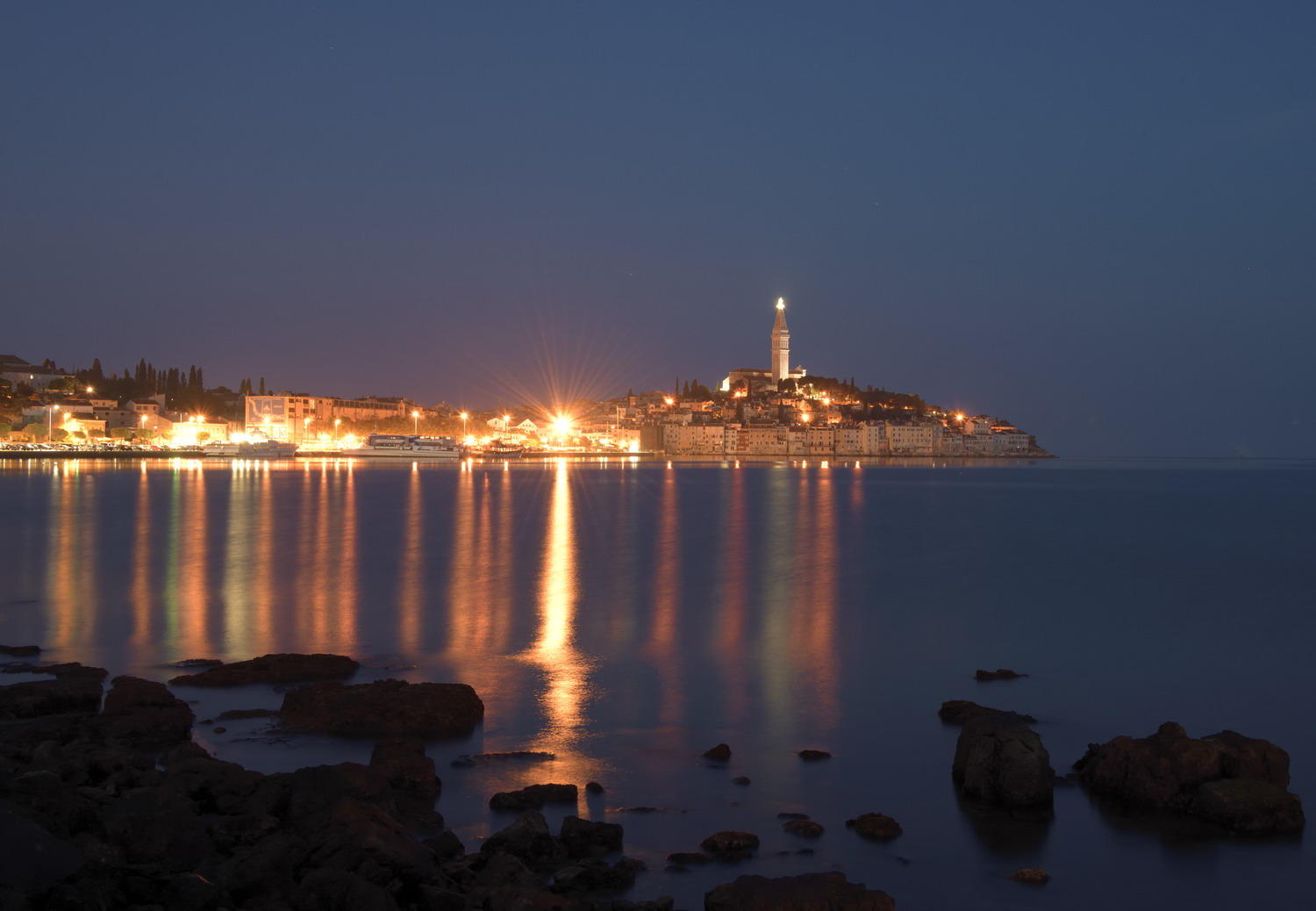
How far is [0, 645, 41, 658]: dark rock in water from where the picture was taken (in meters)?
11.9

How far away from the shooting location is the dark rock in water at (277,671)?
1062cm

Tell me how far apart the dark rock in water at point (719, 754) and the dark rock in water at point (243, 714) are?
3.93m

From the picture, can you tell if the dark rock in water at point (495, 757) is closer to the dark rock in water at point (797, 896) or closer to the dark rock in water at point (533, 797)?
the dark rock in water at point (533, 797)

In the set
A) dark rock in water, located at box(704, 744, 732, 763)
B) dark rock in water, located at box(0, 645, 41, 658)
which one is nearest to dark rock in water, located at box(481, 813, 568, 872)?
dark rock in water, located at box(704, 744, 732, 763)

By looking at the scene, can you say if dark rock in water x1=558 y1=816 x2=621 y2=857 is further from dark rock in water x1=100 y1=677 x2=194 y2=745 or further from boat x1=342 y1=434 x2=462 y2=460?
boat x1=342 y1=434 x2=462 y2=460

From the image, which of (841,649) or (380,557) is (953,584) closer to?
(841,649)

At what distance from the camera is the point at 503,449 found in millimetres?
125312

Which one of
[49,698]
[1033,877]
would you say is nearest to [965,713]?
[1033,877]

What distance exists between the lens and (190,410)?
11756 cm

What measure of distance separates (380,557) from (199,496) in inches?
911

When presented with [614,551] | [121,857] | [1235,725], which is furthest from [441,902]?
[614,551]

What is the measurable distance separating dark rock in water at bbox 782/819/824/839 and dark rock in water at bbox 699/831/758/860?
360mm

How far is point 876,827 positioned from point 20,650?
1017 centimetres

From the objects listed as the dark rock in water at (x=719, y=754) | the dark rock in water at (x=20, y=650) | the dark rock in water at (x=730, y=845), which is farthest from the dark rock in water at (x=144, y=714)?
the dark rock in water at (x=730, y=845)
